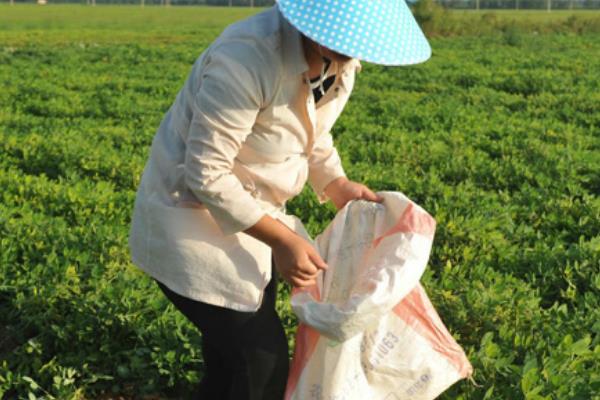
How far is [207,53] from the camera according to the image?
2184mm

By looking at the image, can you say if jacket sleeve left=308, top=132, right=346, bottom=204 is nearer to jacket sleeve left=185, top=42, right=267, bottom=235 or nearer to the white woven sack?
the white woven sack

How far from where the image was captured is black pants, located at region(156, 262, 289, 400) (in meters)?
2.38

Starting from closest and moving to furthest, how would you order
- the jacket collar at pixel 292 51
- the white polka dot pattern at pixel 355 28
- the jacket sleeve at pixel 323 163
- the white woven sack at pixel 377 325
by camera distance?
the white polka dot pattern at pixel 355 28 → the jacket collar at pixel 292 51 → the white woven sack at pixel 377 325 → the jacket sleeve at pixel 323 163

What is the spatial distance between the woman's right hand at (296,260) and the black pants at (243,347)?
20 centimetres

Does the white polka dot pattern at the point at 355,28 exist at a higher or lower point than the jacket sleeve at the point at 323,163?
higher

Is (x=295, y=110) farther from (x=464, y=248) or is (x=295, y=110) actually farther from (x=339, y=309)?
(x=464, y=248)

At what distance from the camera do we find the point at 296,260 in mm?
2264

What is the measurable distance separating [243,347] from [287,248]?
0.35m

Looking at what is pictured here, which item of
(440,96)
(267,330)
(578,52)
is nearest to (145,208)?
(267,330)

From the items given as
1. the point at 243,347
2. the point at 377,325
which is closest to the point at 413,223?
the point at 377,325

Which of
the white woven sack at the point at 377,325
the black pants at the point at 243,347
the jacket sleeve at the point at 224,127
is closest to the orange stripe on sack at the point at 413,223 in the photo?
the white woven sack at the point at 377,325

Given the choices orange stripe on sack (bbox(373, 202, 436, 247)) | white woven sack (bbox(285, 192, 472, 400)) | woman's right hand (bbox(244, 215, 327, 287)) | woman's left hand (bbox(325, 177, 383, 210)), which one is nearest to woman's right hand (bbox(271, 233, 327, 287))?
woman's right hand (bbox(244, 215, 327, 287))

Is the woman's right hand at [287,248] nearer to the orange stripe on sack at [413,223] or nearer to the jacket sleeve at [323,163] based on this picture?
the orange stripe on sack at [413,223]

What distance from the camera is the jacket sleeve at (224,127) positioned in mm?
2092
